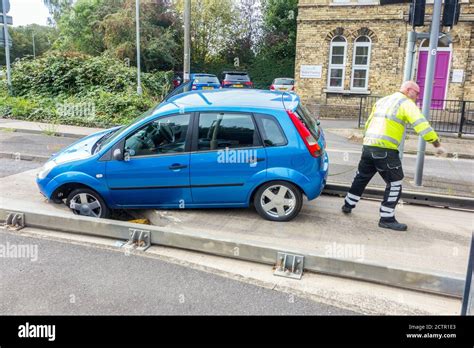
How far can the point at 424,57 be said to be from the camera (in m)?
17.0

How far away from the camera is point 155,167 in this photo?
5.32 meters

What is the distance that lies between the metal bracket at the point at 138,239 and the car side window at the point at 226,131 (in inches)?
51.4

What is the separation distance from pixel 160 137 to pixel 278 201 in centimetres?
177

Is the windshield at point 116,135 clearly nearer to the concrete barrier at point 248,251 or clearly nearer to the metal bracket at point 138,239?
the concrete barrier at point 248,251

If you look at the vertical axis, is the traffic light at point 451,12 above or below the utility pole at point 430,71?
above

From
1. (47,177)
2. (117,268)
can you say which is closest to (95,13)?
(47,177)

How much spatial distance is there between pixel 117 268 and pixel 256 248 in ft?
4.77

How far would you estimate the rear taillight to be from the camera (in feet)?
17.2

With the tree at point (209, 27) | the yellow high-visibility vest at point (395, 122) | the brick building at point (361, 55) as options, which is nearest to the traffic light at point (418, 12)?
the yellow high-visibility vest at point (395, 122)

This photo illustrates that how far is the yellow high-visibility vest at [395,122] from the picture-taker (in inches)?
196

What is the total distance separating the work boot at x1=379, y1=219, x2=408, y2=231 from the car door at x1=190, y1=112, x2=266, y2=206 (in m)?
1.70

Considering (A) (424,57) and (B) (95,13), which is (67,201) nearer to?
(A) (424,57)

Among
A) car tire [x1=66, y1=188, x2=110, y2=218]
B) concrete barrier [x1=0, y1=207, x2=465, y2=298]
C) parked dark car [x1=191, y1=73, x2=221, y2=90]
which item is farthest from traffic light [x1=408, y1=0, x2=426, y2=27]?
parked dark car [x1=191, y1=73, x2=221, y2=90]

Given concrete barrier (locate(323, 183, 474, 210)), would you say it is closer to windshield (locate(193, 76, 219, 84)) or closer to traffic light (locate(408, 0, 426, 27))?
traffic light (locate(408, 0, 426, 27))
